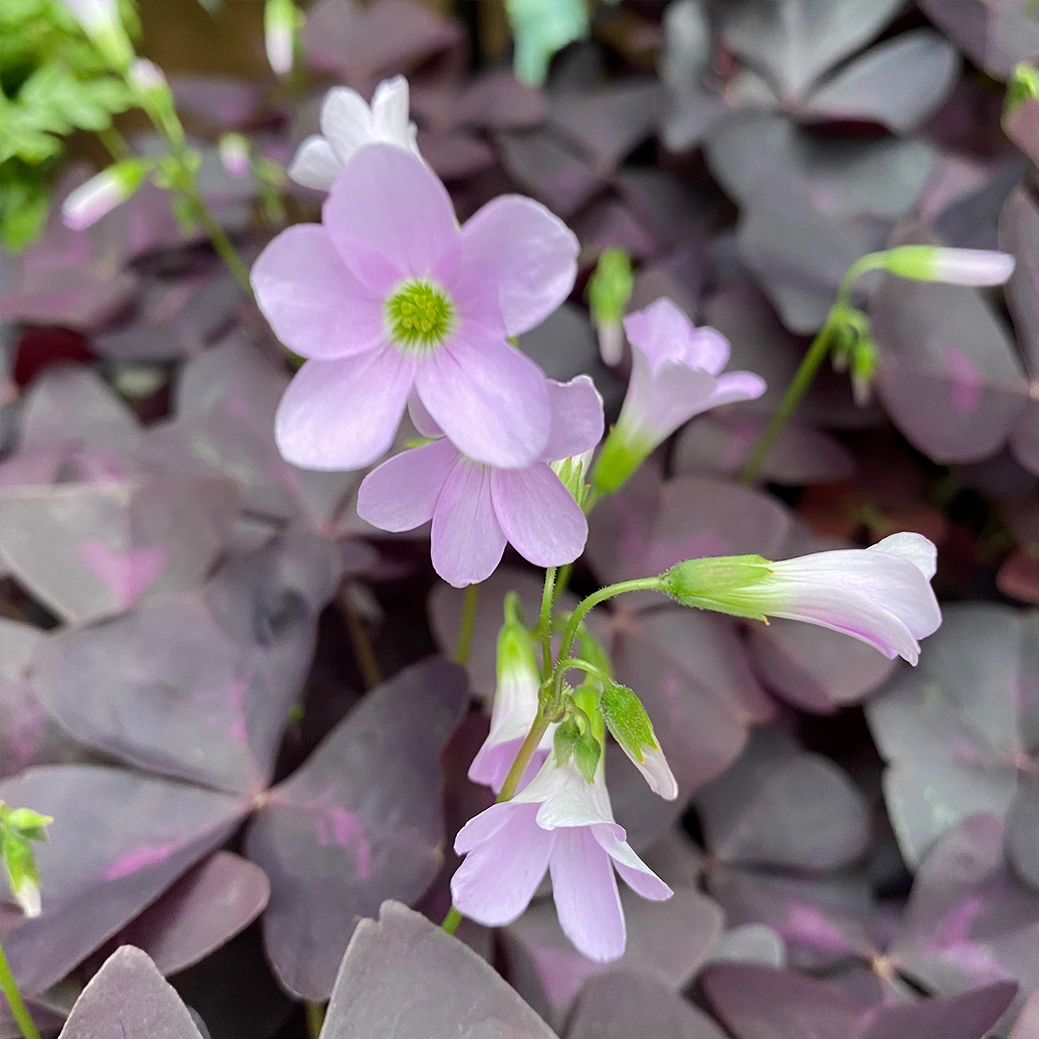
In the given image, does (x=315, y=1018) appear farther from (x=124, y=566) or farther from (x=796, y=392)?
(x=796, y=392)

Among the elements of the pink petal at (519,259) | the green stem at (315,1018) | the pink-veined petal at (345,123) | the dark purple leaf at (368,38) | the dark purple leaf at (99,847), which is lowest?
the green stem at (315,1018)

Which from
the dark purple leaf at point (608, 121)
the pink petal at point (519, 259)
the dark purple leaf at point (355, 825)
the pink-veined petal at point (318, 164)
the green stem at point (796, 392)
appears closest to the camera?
the pink petal at point (519, 259)

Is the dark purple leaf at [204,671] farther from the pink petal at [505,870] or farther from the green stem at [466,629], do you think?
the pink petal at [505,870]

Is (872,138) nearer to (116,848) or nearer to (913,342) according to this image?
(913,342)

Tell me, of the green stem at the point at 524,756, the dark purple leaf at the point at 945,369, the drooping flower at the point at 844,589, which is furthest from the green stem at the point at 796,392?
the green stem at the point at 524,756

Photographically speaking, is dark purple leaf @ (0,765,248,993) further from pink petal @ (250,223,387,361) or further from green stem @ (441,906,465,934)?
pink petal @ (250,223,387,361)
